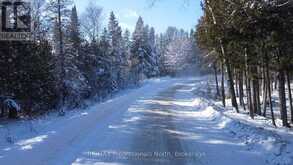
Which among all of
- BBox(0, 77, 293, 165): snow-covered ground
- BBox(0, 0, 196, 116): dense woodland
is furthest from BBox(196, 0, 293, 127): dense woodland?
BBox(0, 0, 196, 116): dense woodland

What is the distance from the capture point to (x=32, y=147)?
10836 mm

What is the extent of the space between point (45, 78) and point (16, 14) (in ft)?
15.0

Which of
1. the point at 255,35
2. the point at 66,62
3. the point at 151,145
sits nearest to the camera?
the point at 151,145

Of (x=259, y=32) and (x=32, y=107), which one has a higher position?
(x=259, y=32)

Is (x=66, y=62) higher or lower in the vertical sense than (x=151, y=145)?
higher

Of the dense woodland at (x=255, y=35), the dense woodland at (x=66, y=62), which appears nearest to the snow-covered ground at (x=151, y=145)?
the dense woodland at (x=255, y=35)

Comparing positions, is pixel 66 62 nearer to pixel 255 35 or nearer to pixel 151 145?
pixel 255 35

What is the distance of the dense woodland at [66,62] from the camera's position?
77.3 ft

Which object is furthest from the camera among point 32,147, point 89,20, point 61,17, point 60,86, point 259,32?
point 89,20

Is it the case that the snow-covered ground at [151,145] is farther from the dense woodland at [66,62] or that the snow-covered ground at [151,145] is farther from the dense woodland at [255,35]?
the dense woodland at [66,62]

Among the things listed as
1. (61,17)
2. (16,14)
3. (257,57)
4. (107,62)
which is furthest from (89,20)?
(257,57)

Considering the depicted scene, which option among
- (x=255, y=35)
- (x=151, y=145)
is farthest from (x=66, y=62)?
(x=151, y=145)

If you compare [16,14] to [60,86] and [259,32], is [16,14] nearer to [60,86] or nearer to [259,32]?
[60,86]

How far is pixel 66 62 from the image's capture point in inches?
1524
